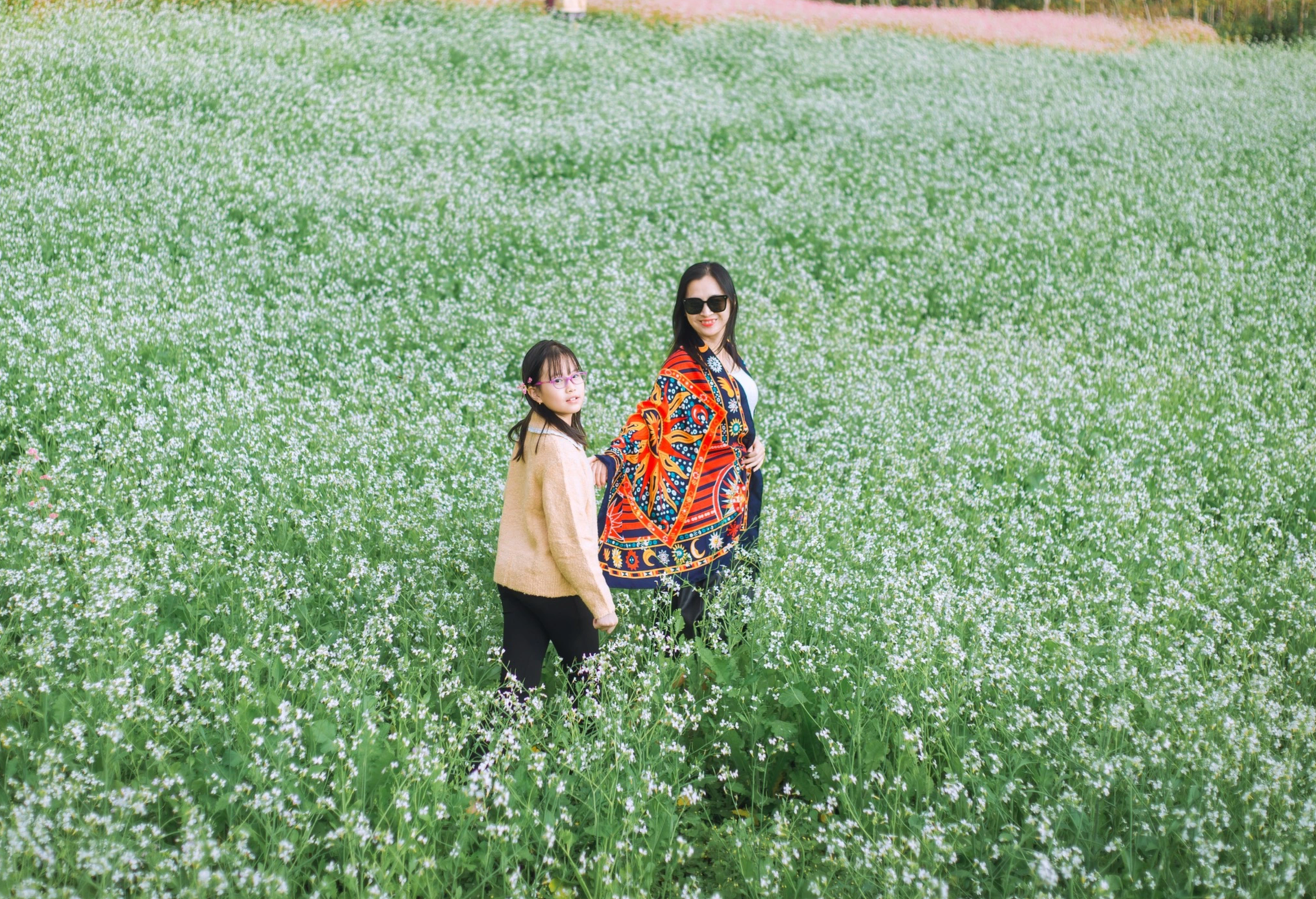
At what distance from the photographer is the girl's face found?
399 cm

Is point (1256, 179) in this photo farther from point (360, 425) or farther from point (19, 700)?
point (19, 700)

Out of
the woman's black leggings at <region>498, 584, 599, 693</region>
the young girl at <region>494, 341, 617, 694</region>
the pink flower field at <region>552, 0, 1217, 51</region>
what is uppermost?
the pink flower field at <region>552, 0, 1217, 51</region>

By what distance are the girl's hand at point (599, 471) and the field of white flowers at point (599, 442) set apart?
2.53ft

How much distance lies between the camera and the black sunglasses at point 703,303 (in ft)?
14.7

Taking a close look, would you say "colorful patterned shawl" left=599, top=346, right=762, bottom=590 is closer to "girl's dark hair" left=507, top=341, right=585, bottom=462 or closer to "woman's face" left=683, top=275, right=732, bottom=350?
"woman's face" left=683, top=275, right=732, bottom=350

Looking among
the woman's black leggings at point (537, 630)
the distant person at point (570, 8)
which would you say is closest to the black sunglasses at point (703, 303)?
the woman's black leggings at point (537, 630)

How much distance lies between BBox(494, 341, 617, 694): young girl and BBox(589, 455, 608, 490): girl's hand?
1.09 ft

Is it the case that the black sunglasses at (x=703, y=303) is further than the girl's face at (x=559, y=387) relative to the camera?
Yes

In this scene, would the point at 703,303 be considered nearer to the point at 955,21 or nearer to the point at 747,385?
the point at 747,385

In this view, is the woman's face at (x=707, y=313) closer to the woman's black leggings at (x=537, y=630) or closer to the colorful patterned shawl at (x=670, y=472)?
the colorful patterned shawl at (x=670, y=472)

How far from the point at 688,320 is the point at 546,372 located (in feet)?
3.14

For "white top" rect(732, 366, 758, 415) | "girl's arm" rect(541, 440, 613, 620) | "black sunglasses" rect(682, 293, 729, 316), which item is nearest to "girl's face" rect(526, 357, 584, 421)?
"girl's arm" rect(541, 440, 613, 620)

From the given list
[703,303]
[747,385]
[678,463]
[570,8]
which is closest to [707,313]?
[703,303]

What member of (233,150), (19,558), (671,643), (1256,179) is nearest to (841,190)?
(1256,179)
